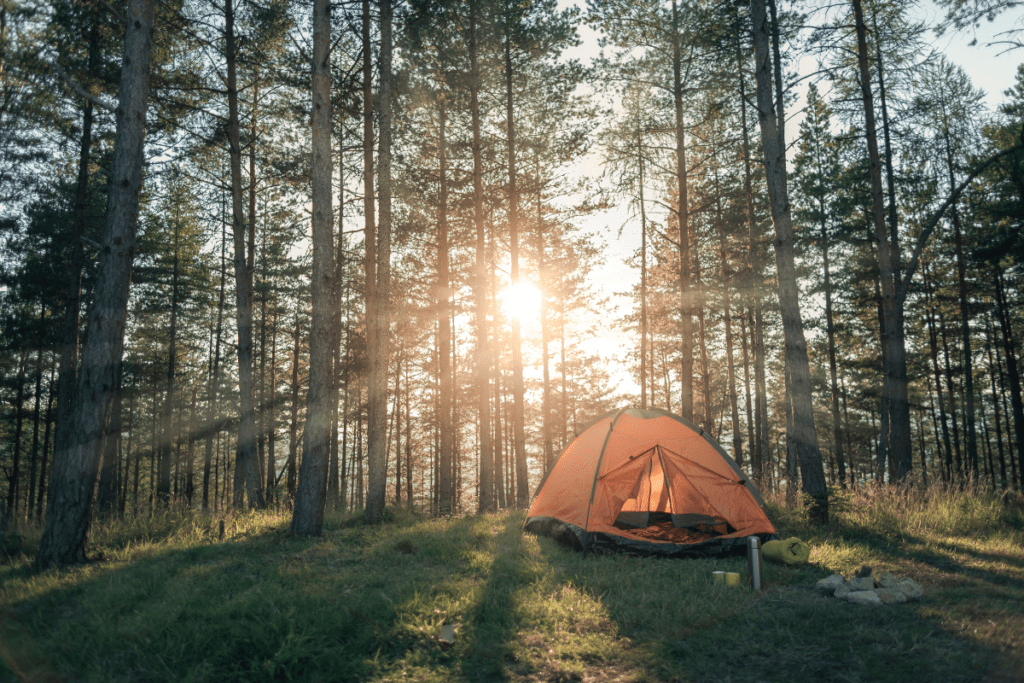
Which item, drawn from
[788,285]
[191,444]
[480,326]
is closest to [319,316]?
[480,326]

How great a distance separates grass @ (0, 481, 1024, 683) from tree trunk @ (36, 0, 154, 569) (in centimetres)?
60

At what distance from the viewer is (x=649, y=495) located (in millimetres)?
8086

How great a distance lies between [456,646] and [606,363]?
2385 cm

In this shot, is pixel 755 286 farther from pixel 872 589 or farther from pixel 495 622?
pixel 495 622

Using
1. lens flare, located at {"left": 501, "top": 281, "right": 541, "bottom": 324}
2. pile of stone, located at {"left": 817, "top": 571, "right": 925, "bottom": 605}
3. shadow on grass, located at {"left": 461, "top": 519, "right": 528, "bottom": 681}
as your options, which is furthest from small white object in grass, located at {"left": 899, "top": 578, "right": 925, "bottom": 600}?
lens flare, located at {"left": 501, "top": 281, "right": 541, "bottom": 324}

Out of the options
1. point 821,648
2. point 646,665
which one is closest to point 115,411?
point 646,665

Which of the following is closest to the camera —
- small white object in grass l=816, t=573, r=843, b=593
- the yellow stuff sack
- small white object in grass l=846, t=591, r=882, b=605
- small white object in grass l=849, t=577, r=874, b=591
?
small white object in grass l=846, t=591, r=882, b=605

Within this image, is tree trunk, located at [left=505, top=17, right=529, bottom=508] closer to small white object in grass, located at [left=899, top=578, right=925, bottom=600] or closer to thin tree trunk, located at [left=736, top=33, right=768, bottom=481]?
thin tree trunk, located at [left=736, top=33, right=768, bottom=481]

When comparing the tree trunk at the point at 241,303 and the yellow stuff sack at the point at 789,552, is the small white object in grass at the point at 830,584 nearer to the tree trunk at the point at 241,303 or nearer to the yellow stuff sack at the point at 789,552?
the yellow stuff sack at the point at 789,552

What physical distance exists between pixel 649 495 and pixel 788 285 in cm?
433

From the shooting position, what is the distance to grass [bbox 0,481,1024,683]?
3674 millimetres

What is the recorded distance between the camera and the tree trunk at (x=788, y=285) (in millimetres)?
8453

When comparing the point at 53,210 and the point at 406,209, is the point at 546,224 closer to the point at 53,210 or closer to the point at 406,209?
the point at 406,209

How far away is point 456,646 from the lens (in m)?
4.14
